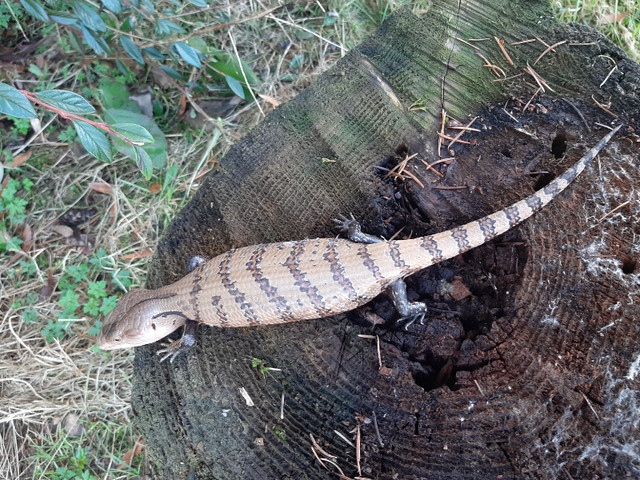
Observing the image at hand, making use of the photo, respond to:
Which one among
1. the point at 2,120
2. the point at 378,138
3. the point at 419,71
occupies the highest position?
the point at 419,71

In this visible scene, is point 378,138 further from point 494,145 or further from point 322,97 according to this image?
point 494,145

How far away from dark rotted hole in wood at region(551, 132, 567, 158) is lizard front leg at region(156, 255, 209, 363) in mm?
2979

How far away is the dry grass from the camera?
452 centimetres

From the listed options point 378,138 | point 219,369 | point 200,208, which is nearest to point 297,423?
point 219,369

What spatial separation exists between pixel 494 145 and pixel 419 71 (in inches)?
34.6

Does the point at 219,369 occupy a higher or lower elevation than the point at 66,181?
higher

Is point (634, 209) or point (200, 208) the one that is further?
point (200, 208)

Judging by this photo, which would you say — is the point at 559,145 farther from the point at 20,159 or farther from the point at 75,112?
the point at 20,159

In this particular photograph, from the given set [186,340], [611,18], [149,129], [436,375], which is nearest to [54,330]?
[186,340]

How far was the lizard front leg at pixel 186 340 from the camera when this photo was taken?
3461 mm

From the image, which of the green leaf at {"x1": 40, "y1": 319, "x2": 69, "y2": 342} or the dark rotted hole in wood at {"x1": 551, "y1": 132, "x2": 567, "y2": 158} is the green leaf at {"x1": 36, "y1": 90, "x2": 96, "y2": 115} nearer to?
the green leaf at {"x1": 40, "y1": 319, "x2": 69, "y2": 342}

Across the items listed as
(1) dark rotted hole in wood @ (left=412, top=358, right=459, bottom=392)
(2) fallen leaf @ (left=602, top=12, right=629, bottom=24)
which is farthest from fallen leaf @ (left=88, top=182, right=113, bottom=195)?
(2) fallen leaf @ (left=602, top=12, right=629, bottom=24)

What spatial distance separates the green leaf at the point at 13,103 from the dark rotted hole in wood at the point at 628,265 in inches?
150

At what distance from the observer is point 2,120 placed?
5273 mm
